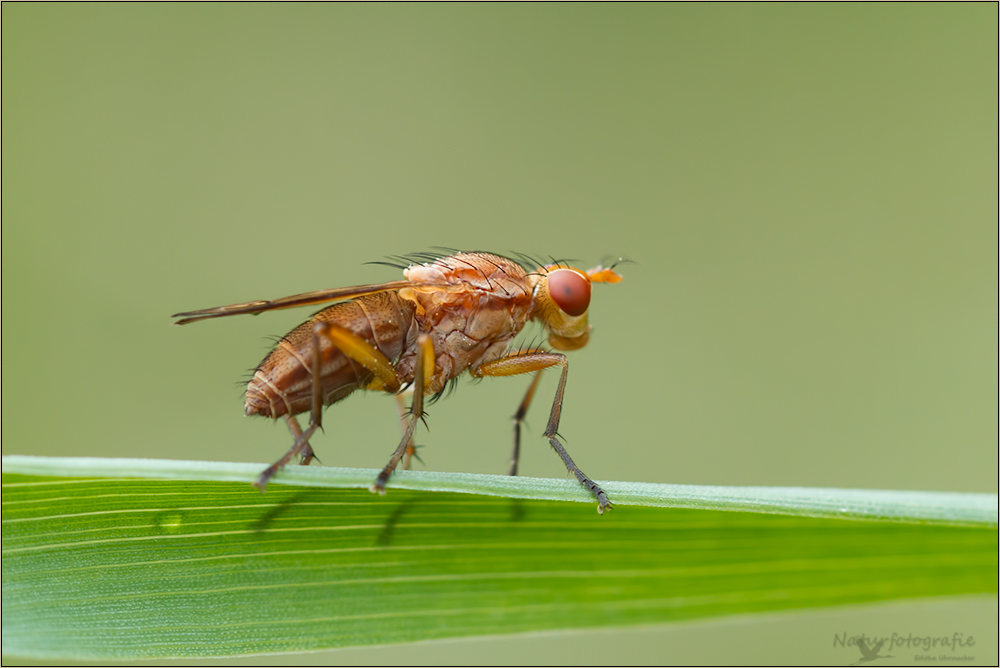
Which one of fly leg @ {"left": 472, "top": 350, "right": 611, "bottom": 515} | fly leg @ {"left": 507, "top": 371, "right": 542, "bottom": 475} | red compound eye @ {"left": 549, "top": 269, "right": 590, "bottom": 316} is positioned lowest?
fly leg @ {"left": 507, "top": 371, "right": 542, "bottom": 475}

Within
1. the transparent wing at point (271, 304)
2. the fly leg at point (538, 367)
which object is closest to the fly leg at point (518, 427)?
the fly leg at point (538, 367)

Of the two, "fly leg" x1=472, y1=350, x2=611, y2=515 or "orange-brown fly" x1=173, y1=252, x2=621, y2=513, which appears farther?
"fly leg" x1=472, y1=350, x2=611, y2=515

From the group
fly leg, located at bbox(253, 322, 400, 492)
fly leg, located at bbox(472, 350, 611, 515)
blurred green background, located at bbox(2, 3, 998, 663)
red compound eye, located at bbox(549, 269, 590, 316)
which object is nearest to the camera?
fly leg, located at bbox(253, 322, 400, 492)

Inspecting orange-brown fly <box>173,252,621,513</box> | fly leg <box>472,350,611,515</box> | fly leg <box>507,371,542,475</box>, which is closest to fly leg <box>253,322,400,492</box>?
orange-brown fly <box>173,252,621,513</box>

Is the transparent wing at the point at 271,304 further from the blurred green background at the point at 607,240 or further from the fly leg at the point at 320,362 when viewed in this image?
the blurred green background at the point at 607,240

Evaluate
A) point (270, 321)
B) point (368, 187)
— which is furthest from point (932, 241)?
point (270, 321)

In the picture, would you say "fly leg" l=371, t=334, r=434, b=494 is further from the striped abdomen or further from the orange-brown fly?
the striped abdomen

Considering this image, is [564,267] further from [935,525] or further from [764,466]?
[764,466]

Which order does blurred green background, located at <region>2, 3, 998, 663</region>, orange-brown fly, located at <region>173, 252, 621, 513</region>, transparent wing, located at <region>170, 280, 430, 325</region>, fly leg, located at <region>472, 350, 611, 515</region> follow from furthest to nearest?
1. blurred green background, located at <region>2, 3, 998, 663</region>
2. fly leg, located at <region>472, 350, 611, 515</region>
3. orange-brown fly, located at <region>173, 252, 621, 513</region>
4. transparent wing, located at <region>170, 280, 430, 325</region>
